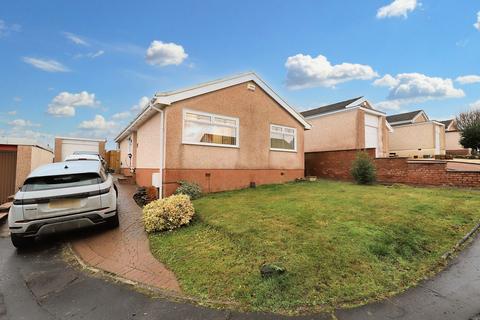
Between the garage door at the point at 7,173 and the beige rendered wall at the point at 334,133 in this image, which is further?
the beige rendered wall at the point at 334,133

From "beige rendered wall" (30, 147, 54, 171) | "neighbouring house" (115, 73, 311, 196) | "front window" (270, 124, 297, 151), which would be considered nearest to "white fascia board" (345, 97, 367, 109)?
"neighbouring house" (115, 73, 311, 196)

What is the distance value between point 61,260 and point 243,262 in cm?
374

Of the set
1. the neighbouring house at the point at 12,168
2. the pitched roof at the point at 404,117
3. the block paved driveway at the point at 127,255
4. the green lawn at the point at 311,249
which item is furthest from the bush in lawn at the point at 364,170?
the pitched roof at the point at 404,117

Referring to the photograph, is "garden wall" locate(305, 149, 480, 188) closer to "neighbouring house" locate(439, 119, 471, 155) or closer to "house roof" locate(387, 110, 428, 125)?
"house roof" locate(387, 110, 428, 125)

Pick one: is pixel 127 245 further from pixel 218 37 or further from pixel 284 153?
pixel 218 37

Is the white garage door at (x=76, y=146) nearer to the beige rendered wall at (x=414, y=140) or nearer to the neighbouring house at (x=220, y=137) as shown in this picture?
the neighbouring house at (x=220, y=137)

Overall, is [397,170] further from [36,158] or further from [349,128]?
[36,158]

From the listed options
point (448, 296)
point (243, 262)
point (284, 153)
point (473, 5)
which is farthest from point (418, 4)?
point (243, 262)

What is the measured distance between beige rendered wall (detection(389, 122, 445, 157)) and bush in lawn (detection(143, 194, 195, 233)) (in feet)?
88.6

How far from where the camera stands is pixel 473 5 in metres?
8.74

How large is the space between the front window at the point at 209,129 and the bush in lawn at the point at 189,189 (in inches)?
68.5

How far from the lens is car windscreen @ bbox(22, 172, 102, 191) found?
202 inches

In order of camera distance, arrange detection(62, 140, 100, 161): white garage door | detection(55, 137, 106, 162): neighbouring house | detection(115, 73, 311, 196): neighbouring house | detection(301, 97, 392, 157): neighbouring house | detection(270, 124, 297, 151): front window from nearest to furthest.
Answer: detection(115, 73, 311, 196): neighbouring house, detection(270, 124, 297, 151): front window, detection(301, 97, 392, 157): neighbouring house, detection(55, 137, 106, 162): neighbouring house, detection(62, 140, 100, 161): white garage door

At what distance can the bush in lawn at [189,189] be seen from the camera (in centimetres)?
878
